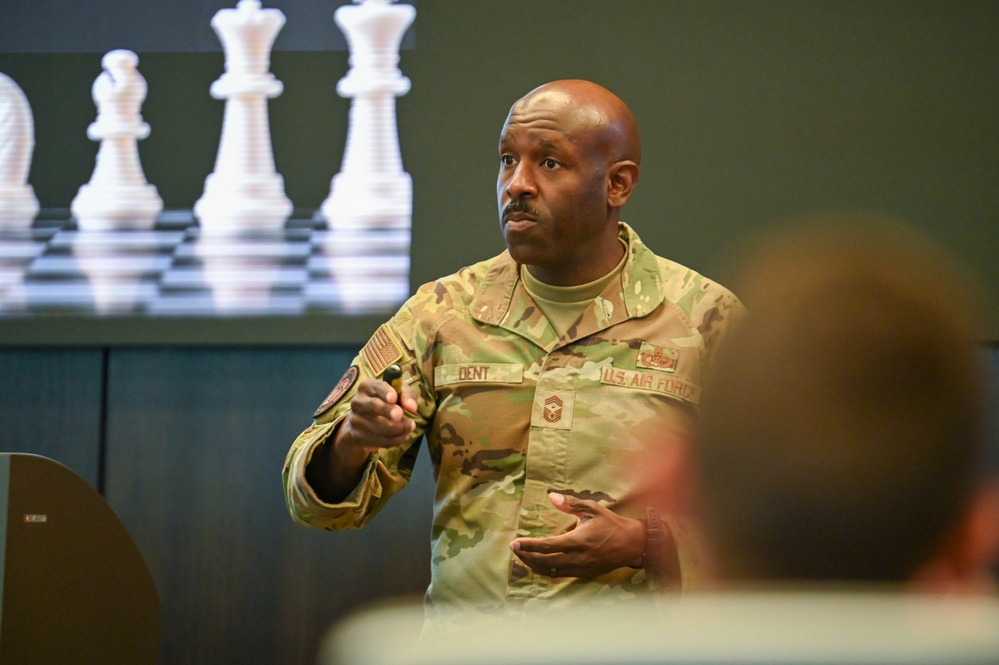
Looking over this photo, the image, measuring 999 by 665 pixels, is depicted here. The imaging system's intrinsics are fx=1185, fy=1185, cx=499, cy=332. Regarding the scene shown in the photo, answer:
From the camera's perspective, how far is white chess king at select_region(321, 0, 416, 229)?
9.36 feet

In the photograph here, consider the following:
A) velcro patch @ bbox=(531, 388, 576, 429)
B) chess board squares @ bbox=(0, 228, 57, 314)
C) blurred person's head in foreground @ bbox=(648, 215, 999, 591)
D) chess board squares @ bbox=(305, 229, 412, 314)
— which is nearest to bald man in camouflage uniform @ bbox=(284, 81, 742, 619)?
velcro patch @ bbox=(531, 388, 576, 429)

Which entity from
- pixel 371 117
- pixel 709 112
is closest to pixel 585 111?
pixel 709 112

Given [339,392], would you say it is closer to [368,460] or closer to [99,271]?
[368,460]

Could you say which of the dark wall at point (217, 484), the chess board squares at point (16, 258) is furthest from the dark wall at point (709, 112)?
the dark wall at point (217, 484)

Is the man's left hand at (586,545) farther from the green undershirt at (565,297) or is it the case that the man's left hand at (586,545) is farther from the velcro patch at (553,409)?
the green undershirt at (565,297)

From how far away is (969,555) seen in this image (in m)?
0.67

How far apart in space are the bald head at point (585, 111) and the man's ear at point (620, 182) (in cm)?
2

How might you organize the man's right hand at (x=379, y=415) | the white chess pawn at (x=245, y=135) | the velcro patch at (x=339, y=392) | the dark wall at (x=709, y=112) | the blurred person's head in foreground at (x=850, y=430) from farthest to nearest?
the white chess pawn at (x=245, y=135)
the dark wall at (x=709, y=112)
the velcro patch at (x=339, y=392)
the man's right hand at (x=379, y=415)
the blurred person's head in foreground at (x=850, y=430)

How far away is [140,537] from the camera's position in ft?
9.64

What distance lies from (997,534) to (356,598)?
7.75 ft

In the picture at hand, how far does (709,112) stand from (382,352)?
118 cm

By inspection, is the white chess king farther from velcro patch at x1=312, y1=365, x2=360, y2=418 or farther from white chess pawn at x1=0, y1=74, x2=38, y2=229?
velcro patch at x1=312, y1=365, x2=360, y2=418

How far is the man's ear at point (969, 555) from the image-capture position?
2.13 ft

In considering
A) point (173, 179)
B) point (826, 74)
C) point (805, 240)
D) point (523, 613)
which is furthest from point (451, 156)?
point (805, 240)
